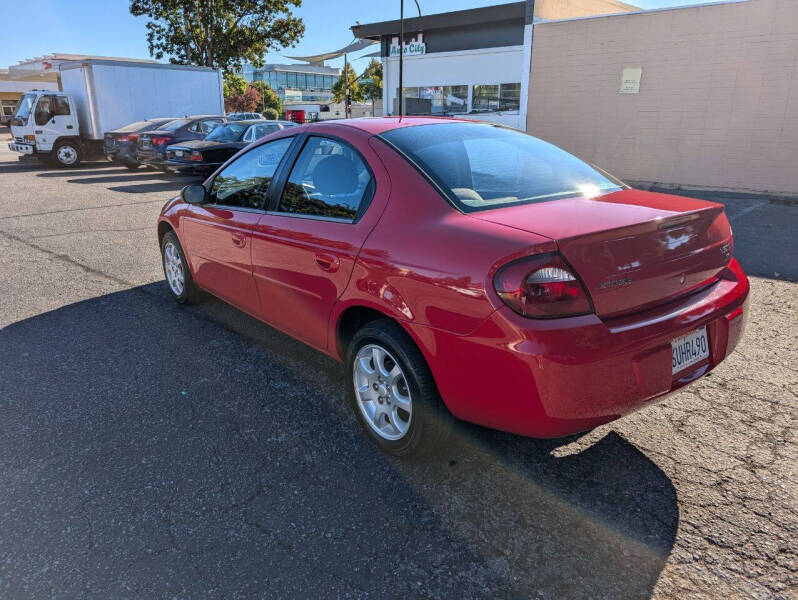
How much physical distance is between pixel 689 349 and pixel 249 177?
2836 millimetres

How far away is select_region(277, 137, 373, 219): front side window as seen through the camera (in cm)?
289

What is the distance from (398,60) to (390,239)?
70.5 ft

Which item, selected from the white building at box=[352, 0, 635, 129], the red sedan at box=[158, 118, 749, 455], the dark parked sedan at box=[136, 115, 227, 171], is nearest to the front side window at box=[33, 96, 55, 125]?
the dark parked sedan at box=[136, 115, 227, 171]

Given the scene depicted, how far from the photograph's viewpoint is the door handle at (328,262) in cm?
284

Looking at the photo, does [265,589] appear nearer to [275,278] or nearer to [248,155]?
[275,278]

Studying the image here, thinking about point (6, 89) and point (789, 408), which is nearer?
point (789, 408)

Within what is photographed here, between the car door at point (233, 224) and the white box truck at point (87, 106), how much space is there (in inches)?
612

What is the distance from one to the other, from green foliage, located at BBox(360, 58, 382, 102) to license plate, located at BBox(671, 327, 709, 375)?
225ft

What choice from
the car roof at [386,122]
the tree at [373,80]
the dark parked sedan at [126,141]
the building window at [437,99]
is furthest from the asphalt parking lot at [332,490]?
the tree at [373,80]

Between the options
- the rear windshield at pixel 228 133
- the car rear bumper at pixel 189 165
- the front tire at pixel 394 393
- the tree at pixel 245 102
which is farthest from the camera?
the tree at pixel 245 102

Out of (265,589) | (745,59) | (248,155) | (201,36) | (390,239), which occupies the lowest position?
(265,589)

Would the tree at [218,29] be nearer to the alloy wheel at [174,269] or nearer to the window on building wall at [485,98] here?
the window on building wall at [485,98]

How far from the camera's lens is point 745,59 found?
11766 mm

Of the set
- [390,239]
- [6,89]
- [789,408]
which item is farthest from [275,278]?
[6,89]
